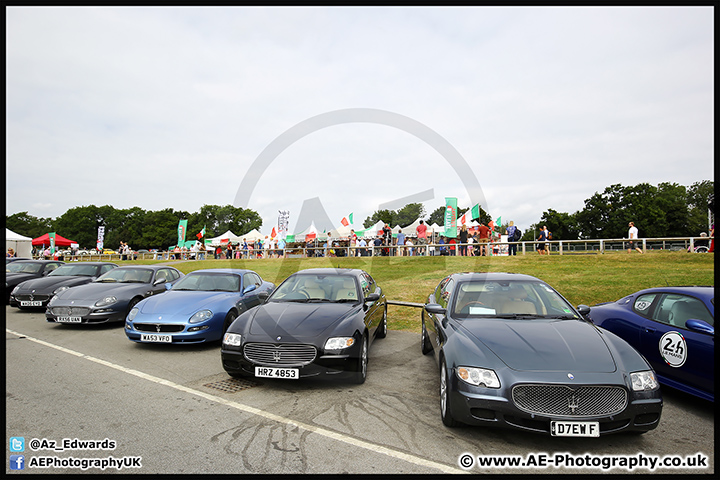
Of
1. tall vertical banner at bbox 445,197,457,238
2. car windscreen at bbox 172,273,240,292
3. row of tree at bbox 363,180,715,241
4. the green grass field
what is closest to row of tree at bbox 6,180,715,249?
row of tree at bbox 363,180,715,241

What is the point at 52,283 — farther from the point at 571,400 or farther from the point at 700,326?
the point at 700,326

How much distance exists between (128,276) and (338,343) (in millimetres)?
7696

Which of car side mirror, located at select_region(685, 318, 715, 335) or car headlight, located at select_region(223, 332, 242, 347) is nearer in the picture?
car side mirror, located at select_region(685, 318, 715, 335)

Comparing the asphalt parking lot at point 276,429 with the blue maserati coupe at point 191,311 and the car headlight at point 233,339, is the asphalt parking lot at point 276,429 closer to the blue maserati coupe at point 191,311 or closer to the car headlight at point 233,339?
the car headlight at point 233,339

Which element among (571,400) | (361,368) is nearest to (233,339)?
(361,368)

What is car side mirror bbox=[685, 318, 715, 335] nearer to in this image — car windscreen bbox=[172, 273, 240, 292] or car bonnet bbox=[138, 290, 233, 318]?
car bonnet bbox=[138, 290, 233, 318]

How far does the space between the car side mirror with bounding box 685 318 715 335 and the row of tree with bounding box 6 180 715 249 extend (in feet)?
87.4

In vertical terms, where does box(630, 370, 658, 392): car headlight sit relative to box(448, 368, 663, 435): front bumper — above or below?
above

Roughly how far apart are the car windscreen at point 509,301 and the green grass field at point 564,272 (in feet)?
12.8

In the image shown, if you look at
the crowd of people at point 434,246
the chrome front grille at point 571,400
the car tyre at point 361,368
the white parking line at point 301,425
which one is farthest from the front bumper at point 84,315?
the crowd of people at point 434,246

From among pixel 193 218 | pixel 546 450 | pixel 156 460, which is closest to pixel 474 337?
pixel 546 450

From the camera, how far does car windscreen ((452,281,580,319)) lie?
4668 mm

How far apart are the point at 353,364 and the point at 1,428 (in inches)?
134

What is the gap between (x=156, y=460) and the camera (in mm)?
2961
